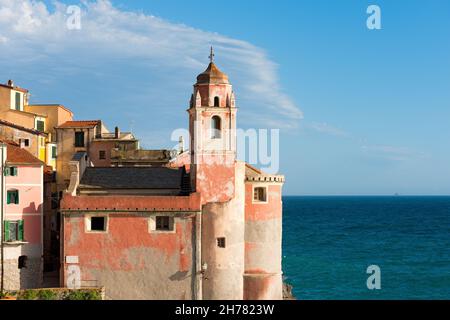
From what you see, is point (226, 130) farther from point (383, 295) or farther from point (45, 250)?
point (383, 295)

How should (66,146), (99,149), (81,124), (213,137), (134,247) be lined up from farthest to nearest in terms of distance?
(81,124) → (99,149) → (66,146) → (213,137) → (134,247)

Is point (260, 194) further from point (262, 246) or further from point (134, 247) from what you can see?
point (134, 247)

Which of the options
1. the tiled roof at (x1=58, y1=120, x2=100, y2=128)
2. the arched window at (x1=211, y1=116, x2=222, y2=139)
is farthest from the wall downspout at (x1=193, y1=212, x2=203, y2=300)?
the tiled roof at (x1=58, y1=120, x2=100, y2=128)

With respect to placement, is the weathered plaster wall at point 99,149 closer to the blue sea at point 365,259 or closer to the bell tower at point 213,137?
the bell tower at point 213,137

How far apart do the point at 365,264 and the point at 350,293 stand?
24243 millimetres

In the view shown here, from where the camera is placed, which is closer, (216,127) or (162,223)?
(162,223)

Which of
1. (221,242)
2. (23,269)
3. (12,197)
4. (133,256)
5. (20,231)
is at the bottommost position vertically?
(23,269)

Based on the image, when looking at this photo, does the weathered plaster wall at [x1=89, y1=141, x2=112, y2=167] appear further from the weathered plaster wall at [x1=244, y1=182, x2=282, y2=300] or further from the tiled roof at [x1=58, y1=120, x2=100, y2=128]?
the weathered plaster wall at [x1=244, y1=182, x2=282, y2=300]

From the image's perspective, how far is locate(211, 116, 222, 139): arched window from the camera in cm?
4628

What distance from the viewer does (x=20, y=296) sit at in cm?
4359

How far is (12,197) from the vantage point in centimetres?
4688

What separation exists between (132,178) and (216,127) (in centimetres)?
742

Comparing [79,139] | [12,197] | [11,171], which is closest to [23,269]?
[12,197]
